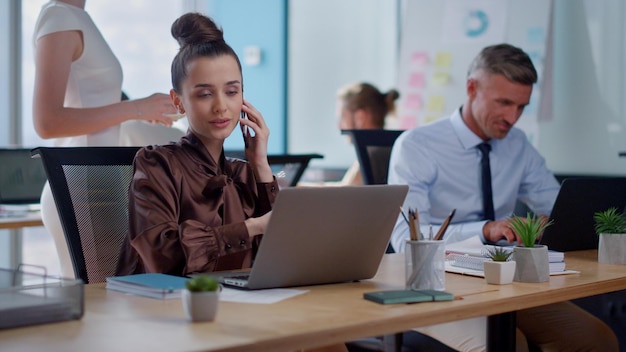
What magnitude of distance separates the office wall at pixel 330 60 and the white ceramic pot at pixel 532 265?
412 cm

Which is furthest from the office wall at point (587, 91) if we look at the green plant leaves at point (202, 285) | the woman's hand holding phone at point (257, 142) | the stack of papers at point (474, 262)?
the green plant leaves at point (202, 285)

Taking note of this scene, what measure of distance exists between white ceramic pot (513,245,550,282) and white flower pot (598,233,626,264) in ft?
1.34

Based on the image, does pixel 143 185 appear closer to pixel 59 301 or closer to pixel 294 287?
pixel 294 287

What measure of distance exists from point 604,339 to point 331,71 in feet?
14.1

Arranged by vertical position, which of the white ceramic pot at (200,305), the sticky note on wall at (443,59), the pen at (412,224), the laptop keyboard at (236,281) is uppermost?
the sticky note on wall at (443,59)

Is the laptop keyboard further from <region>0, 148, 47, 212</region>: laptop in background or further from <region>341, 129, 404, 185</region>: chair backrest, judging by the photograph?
<region>0, 148, 47, 212</region>: laptop in background

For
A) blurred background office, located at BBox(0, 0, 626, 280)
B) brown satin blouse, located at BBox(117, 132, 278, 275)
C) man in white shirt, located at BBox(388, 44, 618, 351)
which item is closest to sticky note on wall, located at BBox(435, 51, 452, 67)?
blurred background office, located at BBox(0, 0, 626, 280)

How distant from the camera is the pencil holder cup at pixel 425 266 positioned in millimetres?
1715

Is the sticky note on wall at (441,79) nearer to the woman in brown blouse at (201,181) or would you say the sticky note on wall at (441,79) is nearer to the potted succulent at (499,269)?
the woman in brown blouse at (201,181)

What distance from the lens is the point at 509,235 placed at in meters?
2.74

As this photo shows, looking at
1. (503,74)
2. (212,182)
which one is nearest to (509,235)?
(503,74)

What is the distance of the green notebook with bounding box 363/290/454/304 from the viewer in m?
1.57

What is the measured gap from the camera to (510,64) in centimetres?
316

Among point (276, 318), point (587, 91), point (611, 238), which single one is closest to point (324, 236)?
point (276, 318)
